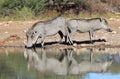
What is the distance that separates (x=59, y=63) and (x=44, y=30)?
3752mm

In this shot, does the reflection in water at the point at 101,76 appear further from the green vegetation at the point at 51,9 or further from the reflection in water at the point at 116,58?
the green vegetation at the point at 51,9

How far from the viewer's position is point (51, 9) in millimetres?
28719

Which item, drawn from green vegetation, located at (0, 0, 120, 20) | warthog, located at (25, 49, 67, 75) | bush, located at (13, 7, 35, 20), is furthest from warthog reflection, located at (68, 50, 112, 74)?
green vegetation, located at (0, 0, 120, 20)

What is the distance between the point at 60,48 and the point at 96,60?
9.97ft

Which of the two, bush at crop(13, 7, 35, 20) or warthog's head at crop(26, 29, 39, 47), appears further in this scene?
bush at crop(13, 7, 35, 20)

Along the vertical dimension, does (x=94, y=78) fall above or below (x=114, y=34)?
above

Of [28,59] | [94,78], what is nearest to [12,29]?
[28,59]

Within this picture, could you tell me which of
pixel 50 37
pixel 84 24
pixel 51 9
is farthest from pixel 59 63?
pixel 51 9

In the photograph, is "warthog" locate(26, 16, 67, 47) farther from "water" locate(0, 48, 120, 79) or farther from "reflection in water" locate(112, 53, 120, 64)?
"reflection in water" locate(112, 53, 120, 64)

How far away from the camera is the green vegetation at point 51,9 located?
27538mm

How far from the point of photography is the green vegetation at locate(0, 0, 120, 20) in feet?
90.3

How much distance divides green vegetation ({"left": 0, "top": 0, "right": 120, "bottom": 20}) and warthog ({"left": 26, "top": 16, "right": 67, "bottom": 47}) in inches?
264

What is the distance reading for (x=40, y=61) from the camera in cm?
1744

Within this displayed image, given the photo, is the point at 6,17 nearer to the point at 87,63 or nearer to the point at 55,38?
the point at 55,38
